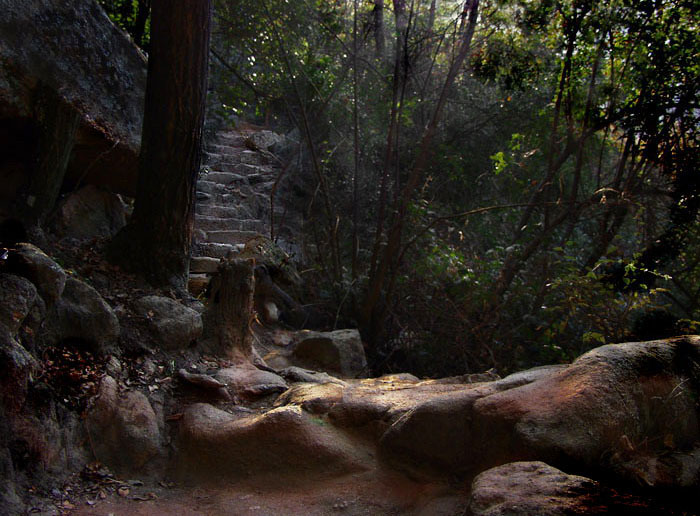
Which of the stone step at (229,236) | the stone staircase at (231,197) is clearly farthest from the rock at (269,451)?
the stone step at (229,236)

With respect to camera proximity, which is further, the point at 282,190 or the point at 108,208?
the point at 282,190

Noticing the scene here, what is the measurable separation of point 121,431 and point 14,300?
35.2 inches

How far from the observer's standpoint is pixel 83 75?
505 centimetres

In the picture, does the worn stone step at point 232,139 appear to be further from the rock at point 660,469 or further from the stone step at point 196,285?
the rock at point 660,469

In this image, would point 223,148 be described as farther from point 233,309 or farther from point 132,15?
point 233,309

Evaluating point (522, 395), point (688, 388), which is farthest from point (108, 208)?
point (688, 388)

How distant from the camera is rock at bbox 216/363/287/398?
377cm

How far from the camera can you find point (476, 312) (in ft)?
21.5

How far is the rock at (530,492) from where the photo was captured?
5.73 feet

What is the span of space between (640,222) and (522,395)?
15.5 feet

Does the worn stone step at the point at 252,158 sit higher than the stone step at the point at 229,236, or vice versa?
the worn stone step at the point at 252,158

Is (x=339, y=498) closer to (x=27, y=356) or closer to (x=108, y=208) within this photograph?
(x=27, y=356)

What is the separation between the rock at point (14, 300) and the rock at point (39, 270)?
0.17 m

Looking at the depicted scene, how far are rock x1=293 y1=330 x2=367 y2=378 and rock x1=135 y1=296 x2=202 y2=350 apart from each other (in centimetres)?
191
